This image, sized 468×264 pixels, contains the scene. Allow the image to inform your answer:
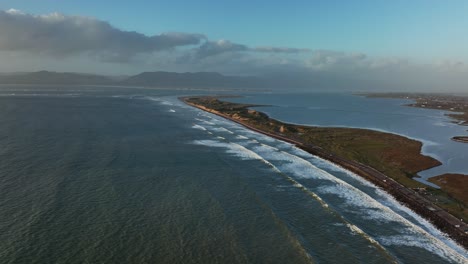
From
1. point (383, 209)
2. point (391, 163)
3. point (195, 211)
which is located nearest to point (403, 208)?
point (383, 209)

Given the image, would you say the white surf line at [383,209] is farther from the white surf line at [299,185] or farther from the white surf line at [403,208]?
the white surf line at [299,185]

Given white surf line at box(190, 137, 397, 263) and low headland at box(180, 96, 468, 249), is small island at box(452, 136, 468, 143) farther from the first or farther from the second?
white surf line at box(190, 137, 397, 263)

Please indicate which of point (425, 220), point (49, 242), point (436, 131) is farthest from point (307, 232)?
point (436, 131)

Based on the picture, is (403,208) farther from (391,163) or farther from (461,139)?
(461,139)

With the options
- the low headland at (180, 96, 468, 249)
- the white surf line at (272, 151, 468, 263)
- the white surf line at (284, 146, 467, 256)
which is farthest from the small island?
the white surf line at (272, 151, 468, 263)

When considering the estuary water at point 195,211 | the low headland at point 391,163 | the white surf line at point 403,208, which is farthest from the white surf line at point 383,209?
the low headland at point 391,163

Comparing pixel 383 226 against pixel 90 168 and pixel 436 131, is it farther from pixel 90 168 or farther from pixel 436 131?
pixel 436 131
